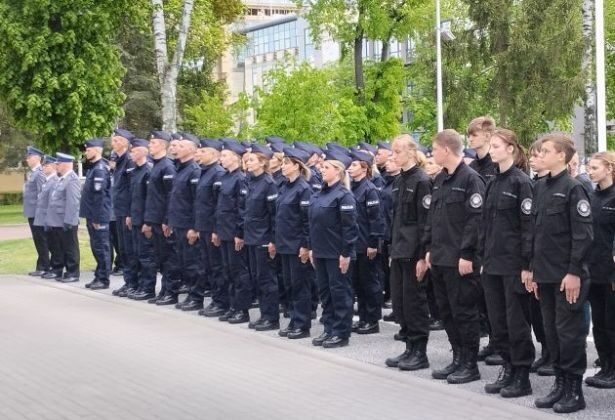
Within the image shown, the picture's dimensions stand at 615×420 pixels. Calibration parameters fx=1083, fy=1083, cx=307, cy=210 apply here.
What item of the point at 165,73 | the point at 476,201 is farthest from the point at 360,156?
the point at 165,73

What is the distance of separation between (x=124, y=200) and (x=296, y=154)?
4489 mm

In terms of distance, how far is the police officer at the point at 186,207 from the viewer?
14141 millimetres

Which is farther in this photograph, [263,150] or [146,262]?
[146,262]

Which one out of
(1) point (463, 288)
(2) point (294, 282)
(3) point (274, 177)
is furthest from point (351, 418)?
(3) point (274, 177)

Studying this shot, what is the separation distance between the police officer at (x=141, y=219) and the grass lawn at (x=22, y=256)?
481 cm

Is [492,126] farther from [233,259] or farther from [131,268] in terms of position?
[131,268]

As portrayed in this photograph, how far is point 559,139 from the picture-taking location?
8133 millimetres

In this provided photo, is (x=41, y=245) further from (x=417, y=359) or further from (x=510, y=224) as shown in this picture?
(x=510, y=224)

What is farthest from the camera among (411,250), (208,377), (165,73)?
(165,73)

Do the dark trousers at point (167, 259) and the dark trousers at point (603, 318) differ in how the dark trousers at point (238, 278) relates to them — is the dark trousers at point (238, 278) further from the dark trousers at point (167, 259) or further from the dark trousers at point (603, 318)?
the dark trousers at point (603, 318)

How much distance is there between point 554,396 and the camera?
803 cm

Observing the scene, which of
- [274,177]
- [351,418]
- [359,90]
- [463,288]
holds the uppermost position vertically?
[359,90]

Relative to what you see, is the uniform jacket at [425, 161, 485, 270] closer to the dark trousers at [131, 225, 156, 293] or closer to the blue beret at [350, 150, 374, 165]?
the blue beret at [350, 150, 374, 165]

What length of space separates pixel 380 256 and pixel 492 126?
10.5 ft
